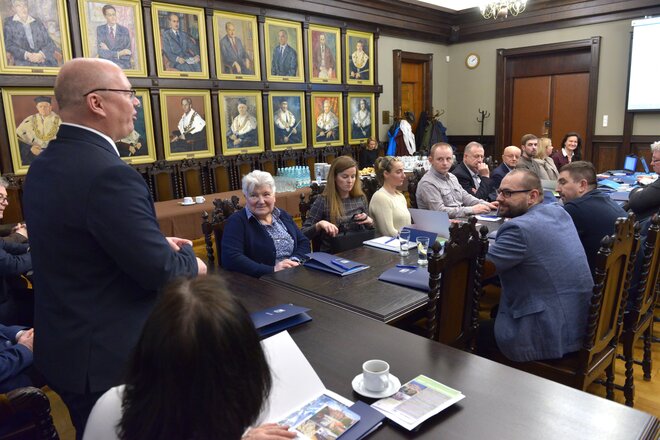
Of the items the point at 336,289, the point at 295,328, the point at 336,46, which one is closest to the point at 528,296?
the point at 336,289

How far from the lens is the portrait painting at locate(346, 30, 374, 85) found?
26.5 feet

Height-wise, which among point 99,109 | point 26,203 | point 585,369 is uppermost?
point 99,109

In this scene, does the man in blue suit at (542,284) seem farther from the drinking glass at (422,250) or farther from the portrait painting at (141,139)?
the portrait painting at (141,139)

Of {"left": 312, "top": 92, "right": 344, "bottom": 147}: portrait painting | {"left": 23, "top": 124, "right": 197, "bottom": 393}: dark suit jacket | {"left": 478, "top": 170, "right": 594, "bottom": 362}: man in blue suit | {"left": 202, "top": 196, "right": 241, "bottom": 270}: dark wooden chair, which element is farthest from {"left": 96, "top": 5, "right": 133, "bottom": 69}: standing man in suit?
{"left": 478, "top": 170, "right": 594, "bottom": 362}: man in blue suit

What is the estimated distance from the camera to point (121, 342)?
132cm

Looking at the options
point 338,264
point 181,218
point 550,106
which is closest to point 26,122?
point 181,218

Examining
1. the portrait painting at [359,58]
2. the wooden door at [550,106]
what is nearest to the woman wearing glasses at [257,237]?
the portrait painting at [359,58]

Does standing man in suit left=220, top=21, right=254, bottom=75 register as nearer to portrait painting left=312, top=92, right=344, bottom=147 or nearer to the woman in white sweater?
portrait painting left=312, top=92, right=344, bottom=147

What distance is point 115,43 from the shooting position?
5465 millimetres

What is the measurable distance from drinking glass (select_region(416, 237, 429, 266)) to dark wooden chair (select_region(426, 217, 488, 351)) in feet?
1.42

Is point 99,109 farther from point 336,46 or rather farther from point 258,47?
point 336,46

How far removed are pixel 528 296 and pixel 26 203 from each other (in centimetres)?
202

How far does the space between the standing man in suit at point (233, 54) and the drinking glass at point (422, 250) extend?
188 inches

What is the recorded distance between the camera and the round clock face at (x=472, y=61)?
952 centimetres
